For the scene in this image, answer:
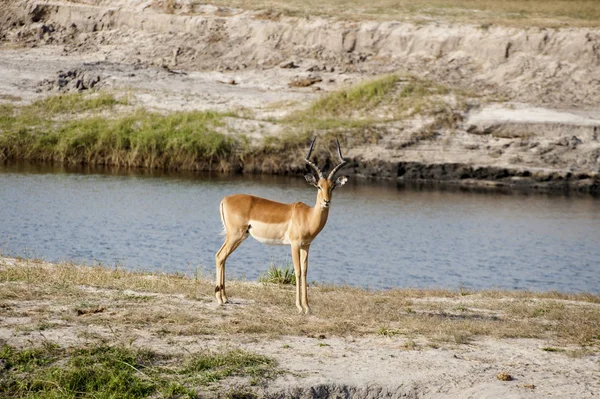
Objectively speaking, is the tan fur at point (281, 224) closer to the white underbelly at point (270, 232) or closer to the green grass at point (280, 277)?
the white underbelly at point (270, 232)

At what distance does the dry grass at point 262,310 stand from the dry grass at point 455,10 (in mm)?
30763

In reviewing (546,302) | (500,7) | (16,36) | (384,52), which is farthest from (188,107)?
(546,302)

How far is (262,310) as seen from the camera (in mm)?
11633

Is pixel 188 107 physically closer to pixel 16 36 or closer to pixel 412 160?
pixel 412 160

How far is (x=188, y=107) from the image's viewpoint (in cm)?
3538

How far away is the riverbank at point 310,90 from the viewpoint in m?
33.4

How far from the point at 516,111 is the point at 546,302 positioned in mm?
21928

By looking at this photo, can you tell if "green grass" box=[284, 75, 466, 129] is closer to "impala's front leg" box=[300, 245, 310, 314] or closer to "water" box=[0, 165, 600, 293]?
"water" box=[0, 165, 600, 293]

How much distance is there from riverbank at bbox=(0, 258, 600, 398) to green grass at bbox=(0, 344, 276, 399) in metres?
0.02

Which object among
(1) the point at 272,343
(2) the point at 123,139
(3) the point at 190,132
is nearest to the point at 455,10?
(3) the point at 190,132

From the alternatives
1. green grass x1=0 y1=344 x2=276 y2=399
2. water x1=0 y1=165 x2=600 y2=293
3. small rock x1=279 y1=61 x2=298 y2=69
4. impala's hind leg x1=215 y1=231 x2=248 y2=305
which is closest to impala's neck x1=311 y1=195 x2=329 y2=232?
impala's hind leg x1=215 y1=231 x2=248 y2=305

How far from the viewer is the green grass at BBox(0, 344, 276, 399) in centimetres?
830

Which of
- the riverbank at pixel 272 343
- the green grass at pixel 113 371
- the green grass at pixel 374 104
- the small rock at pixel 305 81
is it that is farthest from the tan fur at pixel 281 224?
the small rock at pixel 305 81

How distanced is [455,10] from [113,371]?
4000 centimetres
